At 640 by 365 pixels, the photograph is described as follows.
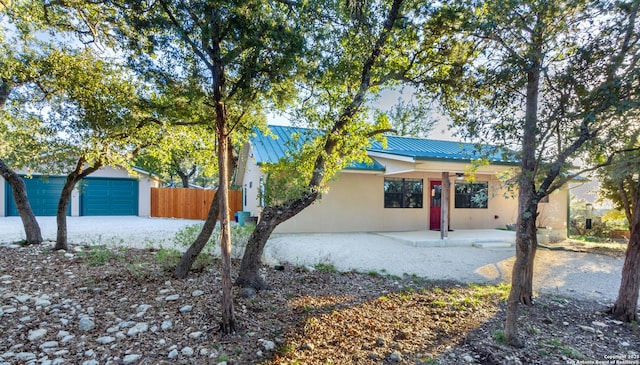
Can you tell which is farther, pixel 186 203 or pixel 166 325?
pixel 186 203

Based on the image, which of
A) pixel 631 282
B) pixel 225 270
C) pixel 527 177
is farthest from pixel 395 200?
pixel 225 270

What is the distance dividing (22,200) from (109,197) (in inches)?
476

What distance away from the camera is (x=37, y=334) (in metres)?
3.15

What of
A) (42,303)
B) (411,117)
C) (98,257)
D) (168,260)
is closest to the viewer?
(42,303)

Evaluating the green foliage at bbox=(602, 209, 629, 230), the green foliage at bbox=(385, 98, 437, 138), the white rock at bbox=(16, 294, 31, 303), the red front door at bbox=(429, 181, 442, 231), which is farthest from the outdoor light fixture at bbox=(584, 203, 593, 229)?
the white rock at bbox=(16, 294, 31, 303)

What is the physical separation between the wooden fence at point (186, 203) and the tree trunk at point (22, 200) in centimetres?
986

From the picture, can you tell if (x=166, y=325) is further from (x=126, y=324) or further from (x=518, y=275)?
(x=518, y=275)

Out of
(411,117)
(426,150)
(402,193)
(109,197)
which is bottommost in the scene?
(109,197)

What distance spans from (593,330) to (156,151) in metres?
7.41

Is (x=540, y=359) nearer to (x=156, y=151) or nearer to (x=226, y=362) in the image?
(x=226, y=362)

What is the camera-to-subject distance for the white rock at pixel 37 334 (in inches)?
122

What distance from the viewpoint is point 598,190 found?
12.7 meters

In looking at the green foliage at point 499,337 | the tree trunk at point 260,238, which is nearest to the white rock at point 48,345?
the tree trunk at point 260,238

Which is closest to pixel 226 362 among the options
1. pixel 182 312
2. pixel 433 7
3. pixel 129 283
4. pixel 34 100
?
pixel 182 312
